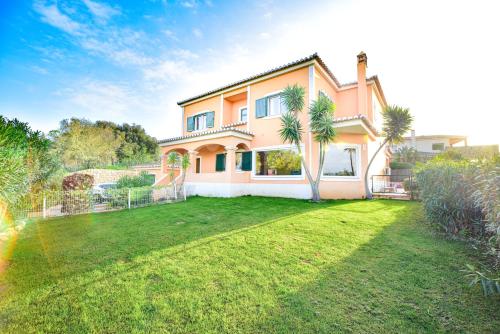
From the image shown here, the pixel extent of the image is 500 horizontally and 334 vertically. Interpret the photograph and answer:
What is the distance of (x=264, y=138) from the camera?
1422cm

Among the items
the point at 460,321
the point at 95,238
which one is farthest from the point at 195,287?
the point at 95,238

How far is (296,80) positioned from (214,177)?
8284 mm

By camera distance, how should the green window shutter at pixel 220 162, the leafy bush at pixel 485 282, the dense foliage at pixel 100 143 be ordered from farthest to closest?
1. the dense foliage at pixel 100 143
2. the green window shutter at pixel 220 162
3. the leafy bush at pixel 485 282

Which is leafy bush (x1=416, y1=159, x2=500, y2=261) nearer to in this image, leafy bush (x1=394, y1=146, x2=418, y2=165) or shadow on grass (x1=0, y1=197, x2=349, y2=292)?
shadow on grass (x1=0, y1=197, x2=349, y2=292)

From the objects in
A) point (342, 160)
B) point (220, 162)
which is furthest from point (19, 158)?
point (342, 160)

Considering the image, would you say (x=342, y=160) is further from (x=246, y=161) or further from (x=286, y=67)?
(x=286, y=67)

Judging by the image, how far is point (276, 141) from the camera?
1371 centimetres

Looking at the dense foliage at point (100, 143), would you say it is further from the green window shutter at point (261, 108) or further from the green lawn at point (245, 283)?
the green lawn at point (245, 283)

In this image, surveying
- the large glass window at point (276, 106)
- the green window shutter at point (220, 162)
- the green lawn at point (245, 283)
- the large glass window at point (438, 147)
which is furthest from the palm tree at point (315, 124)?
the large glass window at point (438, 147)

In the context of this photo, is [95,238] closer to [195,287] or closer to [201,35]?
[195,287]

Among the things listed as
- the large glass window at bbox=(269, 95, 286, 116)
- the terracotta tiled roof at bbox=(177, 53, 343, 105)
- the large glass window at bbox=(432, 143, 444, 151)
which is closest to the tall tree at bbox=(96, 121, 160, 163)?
the terracotta tiled roof at bbox=(177, 53, 343, 105)

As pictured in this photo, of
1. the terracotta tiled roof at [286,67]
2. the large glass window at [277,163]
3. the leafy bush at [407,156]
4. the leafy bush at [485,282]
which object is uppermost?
the terracotta tiled roof at [286,67]

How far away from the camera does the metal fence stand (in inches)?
338

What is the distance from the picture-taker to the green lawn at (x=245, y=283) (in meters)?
2.54
